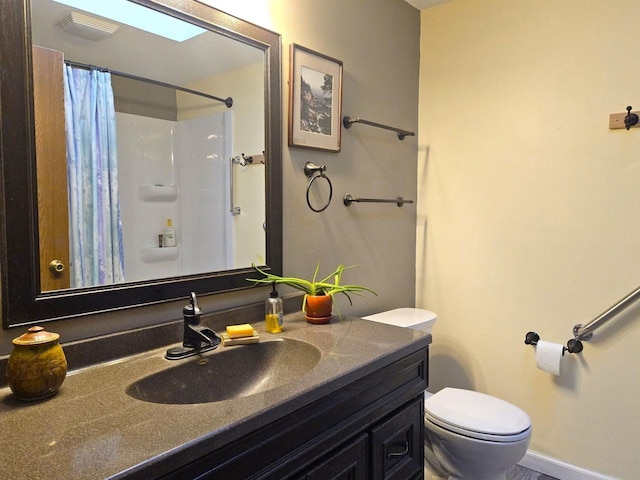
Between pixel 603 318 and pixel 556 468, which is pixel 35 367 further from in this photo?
pixel 556 468

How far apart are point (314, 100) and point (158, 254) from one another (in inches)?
36.1

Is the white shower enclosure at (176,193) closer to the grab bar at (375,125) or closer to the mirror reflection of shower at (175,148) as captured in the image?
the mirror reflection of shower at (175,148)

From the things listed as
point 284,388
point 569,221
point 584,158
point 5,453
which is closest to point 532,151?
point 584,158

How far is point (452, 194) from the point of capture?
2334 mm

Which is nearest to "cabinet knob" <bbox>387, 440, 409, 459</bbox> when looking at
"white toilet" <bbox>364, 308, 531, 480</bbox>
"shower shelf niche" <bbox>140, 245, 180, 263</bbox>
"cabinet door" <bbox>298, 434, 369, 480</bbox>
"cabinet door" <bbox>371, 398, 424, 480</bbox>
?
"cabinet door" <bbox>371, 398, 424, 480</bbox>

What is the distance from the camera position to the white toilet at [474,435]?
1.59 metres

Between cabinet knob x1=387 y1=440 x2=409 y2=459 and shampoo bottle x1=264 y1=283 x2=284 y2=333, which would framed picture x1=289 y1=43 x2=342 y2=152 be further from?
cabinet knob x1=387 y1=440 x2=409 y2=459

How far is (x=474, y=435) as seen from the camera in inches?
63.0

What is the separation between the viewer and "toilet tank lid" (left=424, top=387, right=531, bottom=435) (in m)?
1.62

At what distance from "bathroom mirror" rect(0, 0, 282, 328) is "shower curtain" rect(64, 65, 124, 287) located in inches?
0.7

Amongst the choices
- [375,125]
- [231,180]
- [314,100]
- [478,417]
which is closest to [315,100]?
[314,100]

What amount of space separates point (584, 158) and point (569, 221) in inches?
11.4

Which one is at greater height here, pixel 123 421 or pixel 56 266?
pixel 56 266

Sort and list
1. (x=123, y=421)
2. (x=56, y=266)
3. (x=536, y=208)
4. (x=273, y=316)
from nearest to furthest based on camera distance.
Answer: (x=123, y=421) < (x=56, y=266) < (x=273, y=316) < (x=536, y=208)
